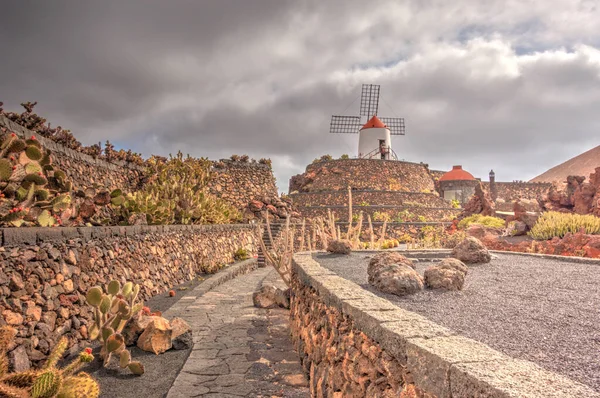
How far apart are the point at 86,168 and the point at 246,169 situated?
613 inches

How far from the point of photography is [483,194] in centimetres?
2133

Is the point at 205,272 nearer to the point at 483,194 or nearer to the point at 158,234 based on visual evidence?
the point at 158,234

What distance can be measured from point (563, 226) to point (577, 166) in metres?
85.3

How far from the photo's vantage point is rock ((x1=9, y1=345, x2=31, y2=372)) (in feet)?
13.6

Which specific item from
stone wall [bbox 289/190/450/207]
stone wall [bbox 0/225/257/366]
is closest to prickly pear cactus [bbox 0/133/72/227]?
stone wall [bbox 0/225/257/366]

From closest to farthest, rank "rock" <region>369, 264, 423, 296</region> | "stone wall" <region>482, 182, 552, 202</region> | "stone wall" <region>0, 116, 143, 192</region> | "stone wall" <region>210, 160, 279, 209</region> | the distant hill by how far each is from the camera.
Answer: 1. "rock" <region>369, 264, 423, 296</region>
2. "stone wall" <region>0, 116, 143, 192</region>
3. "stone wall" <region>210, 160, 279, 209</region>
4. "stone wall" <region>482, 182, 552, 202</region>
5. the distant hill

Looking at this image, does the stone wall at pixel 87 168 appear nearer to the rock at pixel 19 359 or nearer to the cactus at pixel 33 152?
the cactus at pixel 33 152

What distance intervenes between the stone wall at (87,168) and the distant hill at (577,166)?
8192cm

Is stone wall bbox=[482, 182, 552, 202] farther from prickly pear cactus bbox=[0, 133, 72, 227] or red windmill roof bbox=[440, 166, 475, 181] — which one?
prickly pear cactus bbox=[0, 133, 72, 227]

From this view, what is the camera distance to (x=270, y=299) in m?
8.81

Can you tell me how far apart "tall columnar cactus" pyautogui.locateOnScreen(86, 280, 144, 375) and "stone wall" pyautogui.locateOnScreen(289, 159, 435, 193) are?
26.6m

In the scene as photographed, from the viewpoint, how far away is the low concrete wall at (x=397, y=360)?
1.86 metres

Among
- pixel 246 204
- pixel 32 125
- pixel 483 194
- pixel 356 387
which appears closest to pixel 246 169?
pixel 246 204

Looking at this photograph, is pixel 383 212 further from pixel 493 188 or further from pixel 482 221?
pixel 493 188
